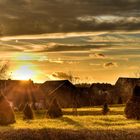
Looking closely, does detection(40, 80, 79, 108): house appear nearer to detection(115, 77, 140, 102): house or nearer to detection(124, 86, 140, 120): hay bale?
detection(115, 77, 140, 102): house

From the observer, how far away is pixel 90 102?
125 meters

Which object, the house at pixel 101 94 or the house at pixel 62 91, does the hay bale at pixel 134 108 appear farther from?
the house at pixel 101 94

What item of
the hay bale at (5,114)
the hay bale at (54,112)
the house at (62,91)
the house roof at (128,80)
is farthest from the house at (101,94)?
the hay bale at (5,114)

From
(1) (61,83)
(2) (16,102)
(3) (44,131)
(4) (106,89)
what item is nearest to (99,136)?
(3) (44,131)

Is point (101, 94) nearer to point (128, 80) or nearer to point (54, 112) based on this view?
point (128, 80)

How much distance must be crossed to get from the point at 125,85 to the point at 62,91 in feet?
81.1

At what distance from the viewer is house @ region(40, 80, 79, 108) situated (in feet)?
392

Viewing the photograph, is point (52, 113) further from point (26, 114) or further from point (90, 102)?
point (90, 102)

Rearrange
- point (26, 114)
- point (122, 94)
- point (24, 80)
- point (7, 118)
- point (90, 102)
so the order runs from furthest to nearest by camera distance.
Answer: point (122, 94)
point (90, 102)
point (24, 80)
point (26, 114)
point (7, 118)

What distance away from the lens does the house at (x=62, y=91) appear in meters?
120

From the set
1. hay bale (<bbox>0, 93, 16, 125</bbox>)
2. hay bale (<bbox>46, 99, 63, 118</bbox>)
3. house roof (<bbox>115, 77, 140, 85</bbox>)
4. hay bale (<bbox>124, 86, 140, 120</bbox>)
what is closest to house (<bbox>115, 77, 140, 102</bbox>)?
house roof (<bbox>115, 77, 140, 85</bbox>)

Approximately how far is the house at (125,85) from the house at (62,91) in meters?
16.9

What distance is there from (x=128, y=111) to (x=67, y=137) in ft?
87.5

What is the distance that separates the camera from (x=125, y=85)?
141375 mm
